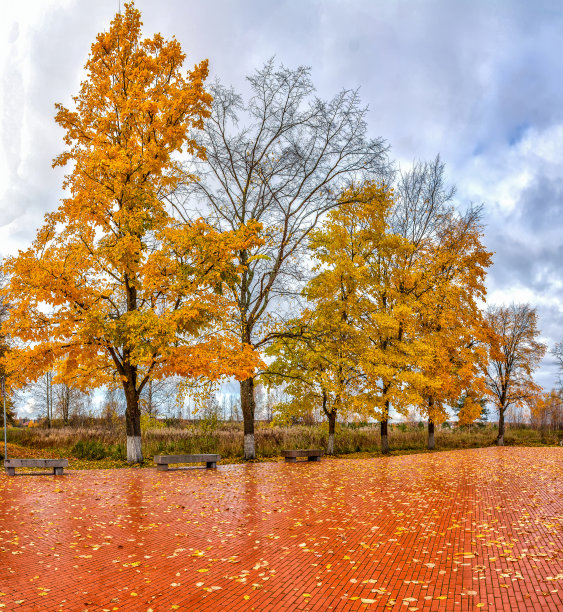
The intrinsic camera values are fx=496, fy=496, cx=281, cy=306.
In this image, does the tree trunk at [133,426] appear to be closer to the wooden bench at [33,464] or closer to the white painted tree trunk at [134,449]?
the white painted tree trunk at [134,449]

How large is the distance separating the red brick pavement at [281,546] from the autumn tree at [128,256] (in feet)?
13.3

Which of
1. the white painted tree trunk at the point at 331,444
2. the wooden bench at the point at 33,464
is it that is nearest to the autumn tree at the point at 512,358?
the white painted tree trunk at the point at 331,444

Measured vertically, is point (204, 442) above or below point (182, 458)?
below

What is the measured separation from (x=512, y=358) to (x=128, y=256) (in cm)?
2532

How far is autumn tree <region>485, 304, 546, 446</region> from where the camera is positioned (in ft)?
98.0

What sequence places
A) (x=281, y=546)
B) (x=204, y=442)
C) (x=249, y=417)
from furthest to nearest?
(x=204, y=442) → (x=249, y=417) → (x=281, y=546)

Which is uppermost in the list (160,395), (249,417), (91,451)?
(249,417)

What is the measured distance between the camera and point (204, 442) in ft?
70.6

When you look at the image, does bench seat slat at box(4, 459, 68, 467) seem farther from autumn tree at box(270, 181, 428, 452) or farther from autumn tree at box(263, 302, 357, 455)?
autumn tree at box(270, 181, 428, 452)

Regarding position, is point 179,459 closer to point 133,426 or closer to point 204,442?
point 133,426

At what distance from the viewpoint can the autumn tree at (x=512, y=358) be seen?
2986cm

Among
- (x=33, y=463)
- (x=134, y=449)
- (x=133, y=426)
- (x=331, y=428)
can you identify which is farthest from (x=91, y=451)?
(x=331, y=428)

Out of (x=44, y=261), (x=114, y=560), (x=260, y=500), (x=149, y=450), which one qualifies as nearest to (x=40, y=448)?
(x=149, y=450)

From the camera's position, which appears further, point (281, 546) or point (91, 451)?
point (91, 451)
